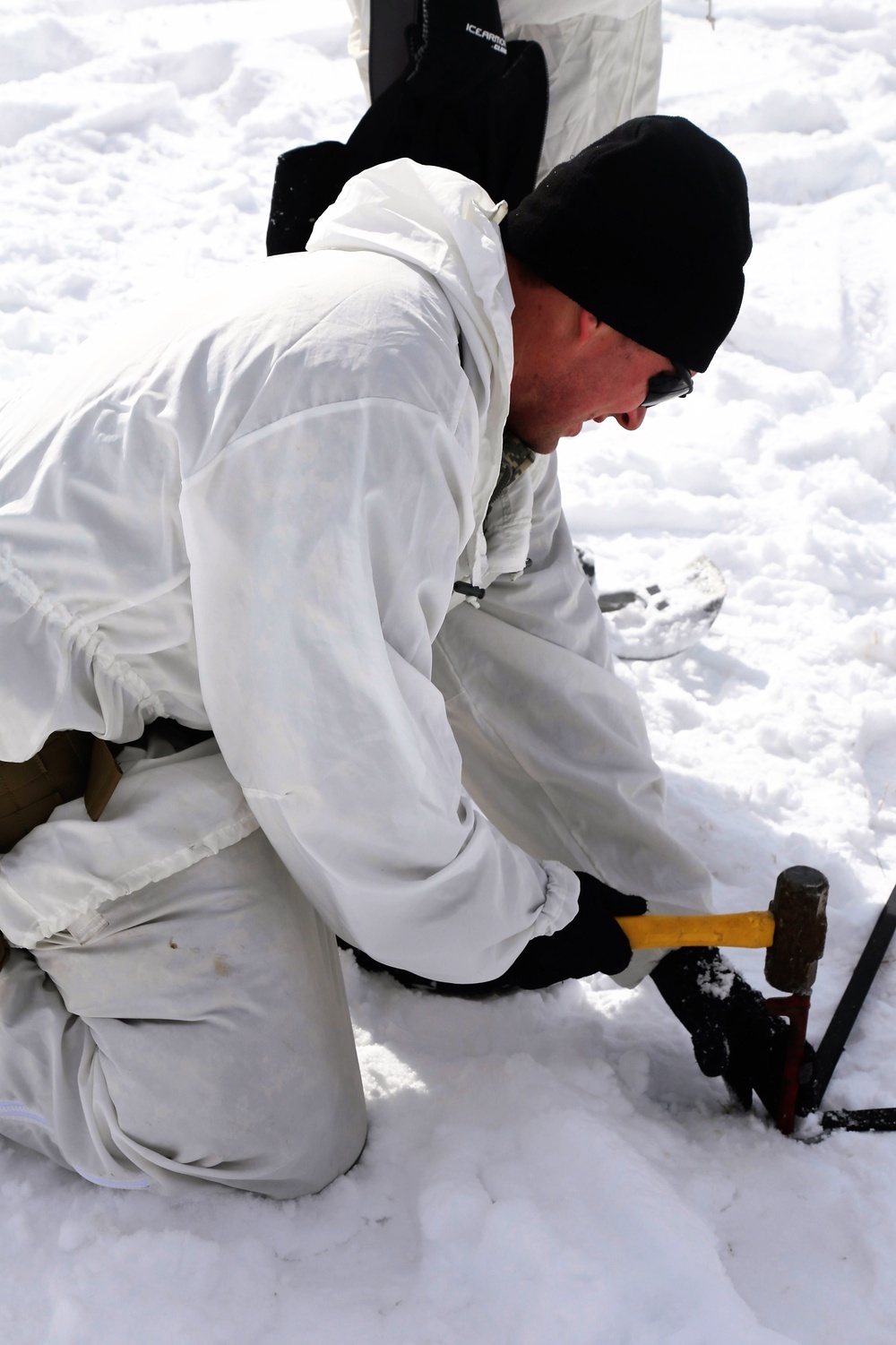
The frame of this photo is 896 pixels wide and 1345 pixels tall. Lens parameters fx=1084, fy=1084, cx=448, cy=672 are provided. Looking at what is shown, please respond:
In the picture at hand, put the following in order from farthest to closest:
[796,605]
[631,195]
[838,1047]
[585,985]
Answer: [796,605] < [585,985] < [838,1047] < [631,195]

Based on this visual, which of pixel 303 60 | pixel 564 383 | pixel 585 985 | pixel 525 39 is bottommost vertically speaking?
pixel 585 985

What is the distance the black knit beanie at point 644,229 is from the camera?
141cm

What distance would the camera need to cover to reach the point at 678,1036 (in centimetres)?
181

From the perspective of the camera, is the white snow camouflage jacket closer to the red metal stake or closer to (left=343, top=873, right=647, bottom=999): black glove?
(left=343, top=873, right=647, bottom=999): black glove

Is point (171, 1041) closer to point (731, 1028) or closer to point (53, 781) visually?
point (53, 781)

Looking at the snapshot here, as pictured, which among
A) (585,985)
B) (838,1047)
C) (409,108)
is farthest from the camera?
(409,108)

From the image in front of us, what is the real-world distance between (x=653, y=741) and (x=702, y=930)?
93cm

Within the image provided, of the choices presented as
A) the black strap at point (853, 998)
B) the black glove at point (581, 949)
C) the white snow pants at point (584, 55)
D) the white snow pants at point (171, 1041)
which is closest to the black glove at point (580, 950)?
the black glove at point (581, 949)

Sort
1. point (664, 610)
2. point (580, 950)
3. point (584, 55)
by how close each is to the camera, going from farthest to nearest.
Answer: point (664, 610), point (584, 55), point (580, 950)

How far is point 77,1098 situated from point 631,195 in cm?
139

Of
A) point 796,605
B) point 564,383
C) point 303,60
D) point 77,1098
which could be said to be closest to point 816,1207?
point 77,1098

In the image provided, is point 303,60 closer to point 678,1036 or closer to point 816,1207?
point 678,1036

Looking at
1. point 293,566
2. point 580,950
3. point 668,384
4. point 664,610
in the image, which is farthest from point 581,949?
point 664,610

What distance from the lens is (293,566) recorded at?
120cm
